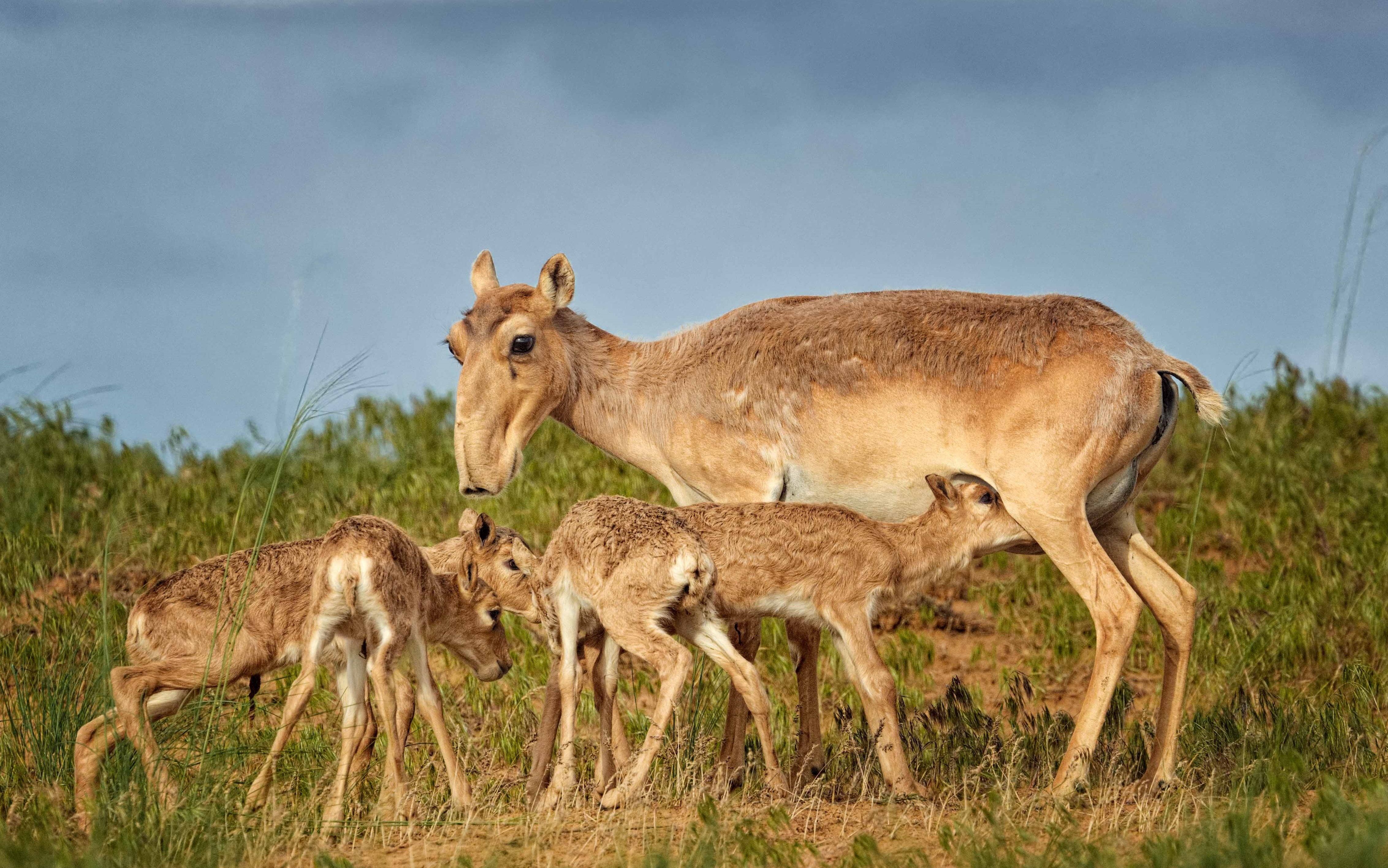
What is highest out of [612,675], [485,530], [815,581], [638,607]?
[485,530]

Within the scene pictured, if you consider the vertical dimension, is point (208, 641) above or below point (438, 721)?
above

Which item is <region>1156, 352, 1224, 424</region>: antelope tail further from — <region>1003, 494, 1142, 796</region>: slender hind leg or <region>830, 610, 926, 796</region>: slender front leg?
<region>830, 610, 926, 796</region>: slender front leg

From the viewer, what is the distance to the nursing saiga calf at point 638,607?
632cm

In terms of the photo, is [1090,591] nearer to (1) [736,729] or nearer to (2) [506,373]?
(1) [736,729]

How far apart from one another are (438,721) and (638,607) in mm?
1128

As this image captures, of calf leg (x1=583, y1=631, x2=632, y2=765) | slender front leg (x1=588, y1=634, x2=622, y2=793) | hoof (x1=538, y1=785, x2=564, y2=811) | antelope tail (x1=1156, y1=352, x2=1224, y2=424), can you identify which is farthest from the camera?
antelope tail (x1=1156, y1=352, x2=1224, y2=424)

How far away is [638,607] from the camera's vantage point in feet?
21.2

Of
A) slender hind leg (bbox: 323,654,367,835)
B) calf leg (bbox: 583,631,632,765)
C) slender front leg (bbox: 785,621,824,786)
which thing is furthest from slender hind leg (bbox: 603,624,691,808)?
slender hind leg (bbox: 323,654,367,835)

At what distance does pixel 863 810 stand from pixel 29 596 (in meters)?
5.13

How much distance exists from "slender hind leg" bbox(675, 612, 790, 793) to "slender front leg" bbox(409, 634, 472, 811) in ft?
4.09

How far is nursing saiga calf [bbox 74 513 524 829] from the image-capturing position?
6441 millimetres

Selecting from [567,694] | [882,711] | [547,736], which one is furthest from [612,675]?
[882,711]

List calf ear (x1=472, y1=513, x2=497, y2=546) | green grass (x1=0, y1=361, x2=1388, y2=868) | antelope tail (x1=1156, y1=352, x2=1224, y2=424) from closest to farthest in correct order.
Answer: green grass (x1=0, y1=361, x2=1388, y2=868) < calf ear (x1=472, y1=513, x2=497, y2=546) < antelope tail (x1=1156, y1=352, x2=1224, y2=424)

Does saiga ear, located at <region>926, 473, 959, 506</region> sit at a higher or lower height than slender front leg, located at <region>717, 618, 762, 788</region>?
higher
